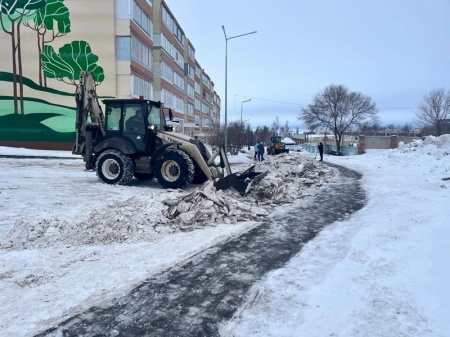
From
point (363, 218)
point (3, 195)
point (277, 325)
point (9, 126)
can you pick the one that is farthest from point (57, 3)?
point (277, 325)

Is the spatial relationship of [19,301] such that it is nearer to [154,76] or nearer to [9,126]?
[9,126]

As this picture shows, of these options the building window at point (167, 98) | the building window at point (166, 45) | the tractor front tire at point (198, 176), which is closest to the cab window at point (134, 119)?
the tractor front tire at point (198, 176)

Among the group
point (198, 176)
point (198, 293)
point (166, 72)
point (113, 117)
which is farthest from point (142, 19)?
point (198, 293)

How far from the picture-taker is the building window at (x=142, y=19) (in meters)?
28.0

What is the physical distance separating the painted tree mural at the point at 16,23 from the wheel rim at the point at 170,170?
21.9m

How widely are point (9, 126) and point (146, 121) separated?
71.0ft

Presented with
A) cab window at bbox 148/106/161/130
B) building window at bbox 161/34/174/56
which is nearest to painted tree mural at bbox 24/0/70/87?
building window at bbox 161/34/174/56

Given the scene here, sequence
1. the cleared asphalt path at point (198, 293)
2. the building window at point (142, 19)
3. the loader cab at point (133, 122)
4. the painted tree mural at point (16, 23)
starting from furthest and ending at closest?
the building window at point (142, 19)
the painted tree mural at point (16, 23)
the loader cab at point (133, 122)
the cleared asphalt path at point (198, 293)

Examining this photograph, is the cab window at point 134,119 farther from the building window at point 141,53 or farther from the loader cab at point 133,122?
the building window at point 141,53

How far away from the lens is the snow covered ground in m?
3.65

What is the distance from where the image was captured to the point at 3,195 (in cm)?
917

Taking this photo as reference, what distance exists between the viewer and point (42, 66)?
27.1m

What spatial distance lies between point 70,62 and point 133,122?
61.7ft

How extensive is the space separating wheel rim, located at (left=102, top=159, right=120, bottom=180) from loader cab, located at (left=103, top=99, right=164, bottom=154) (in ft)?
2.61
